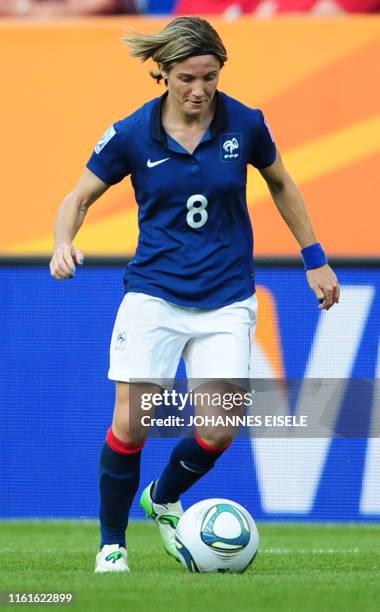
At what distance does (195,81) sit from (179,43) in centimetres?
15

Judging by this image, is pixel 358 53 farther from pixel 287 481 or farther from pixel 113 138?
pixel 113 138

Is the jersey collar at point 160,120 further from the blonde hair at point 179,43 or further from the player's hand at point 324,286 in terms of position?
the player's hand at point 324,286

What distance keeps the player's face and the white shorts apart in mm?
737

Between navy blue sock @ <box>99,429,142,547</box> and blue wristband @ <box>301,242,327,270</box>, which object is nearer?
navy blue sock @ <box>99,429,142,547</box>

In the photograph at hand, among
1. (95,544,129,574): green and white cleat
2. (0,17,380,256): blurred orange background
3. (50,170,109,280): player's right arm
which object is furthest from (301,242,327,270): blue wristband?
(0,17,380,256): blurred orange background

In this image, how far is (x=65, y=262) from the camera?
207 inches

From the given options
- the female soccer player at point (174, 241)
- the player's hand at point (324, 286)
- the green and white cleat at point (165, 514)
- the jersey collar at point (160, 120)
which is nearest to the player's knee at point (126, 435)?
the female soccer player at point (174, 241)

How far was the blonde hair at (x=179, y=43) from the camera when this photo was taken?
5.35m

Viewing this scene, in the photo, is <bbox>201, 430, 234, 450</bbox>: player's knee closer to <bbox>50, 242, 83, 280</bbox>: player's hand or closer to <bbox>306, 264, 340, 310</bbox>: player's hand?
<bbox>306, 264, 340, 310</bbox>: player's hand

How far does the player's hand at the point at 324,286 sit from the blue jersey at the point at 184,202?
1.08ft

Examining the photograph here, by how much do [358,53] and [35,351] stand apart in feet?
9.62

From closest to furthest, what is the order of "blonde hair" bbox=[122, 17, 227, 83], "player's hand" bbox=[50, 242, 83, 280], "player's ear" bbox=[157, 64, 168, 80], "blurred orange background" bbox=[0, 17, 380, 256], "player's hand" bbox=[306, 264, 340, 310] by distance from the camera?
"player's hand" bbox=[50, 242, 83, 280] < "blonde hair" bbox=[122, 17, 227, 83] < "player's ear" bbox=[157, 64, 168, 80] < "player's hand" bbox=[306, 264, 340, 310] < "blurred orange background" bbox=[0, 17, 380, 256]

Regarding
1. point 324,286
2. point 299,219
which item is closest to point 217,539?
point 324,286

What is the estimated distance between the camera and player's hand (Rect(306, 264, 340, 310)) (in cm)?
572
